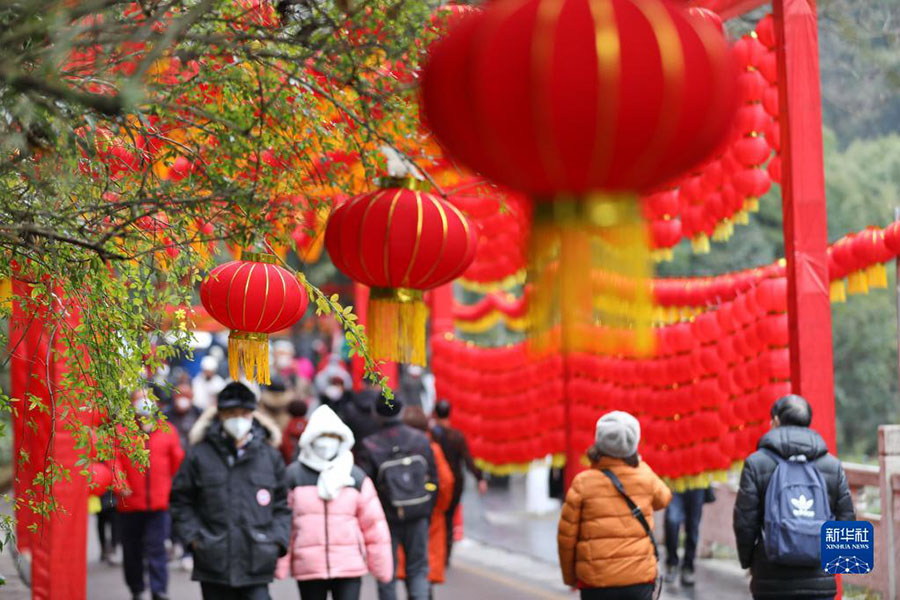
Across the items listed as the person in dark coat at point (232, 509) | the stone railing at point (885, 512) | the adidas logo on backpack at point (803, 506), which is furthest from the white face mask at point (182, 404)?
the adidas logo on backpack at point (803, 506)

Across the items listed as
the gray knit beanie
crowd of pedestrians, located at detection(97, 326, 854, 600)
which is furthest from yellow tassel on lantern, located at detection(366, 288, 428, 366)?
the gray knit beanie

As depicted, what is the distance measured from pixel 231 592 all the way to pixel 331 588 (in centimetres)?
60

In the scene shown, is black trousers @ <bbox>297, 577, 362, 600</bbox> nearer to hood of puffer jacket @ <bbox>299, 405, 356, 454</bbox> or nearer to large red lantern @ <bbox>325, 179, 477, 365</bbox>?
hood of puffer jacket @ <bbox>299, 405, 356, 454</bbox>

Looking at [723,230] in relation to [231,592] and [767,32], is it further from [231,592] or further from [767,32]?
[231,592]

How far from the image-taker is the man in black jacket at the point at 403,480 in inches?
372

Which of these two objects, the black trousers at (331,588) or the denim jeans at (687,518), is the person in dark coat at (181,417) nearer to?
the denim jeans at (687,518)

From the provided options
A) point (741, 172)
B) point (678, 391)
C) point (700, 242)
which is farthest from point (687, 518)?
point (741, 172)

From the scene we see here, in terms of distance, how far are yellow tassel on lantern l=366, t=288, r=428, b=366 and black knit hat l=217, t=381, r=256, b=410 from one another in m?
1.77

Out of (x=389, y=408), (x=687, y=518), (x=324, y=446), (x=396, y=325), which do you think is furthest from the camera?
(x=687, y=518)

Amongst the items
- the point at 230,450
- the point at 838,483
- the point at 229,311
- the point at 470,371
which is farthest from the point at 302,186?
the point at 470,371

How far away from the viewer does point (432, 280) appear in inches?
238

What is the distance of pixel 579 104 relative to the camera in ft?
10.1

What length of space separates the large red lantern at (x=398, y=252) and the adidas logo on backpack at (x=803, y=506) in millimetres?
2229

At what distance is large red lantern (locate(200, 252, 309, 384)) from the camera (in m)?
6.26
